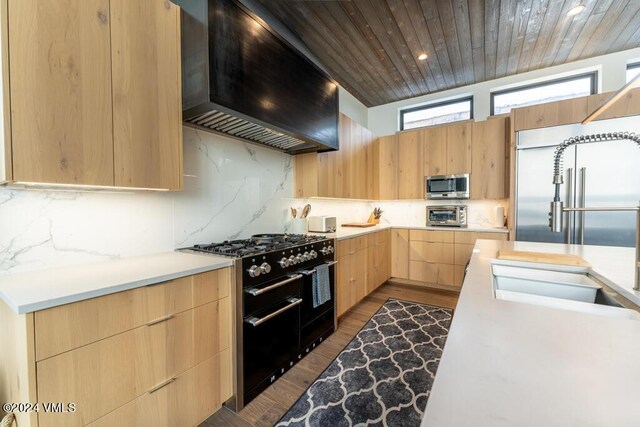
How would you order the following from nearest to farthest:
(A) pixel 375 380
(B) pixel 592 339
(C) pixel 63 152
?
(B) pixel 592 339, (C) pixel 63 152, (A) pixel 375 380

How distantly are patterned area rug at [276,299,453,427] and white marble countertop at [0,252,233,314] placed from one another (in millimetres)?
1000

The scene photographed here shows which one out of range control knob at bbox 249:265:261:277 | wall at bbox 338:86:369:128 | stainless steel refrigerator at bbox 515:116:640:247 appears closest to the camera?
range control knob at bbox 249:265:261:277

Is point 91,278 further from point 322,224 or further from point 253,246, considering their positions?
point 322,224

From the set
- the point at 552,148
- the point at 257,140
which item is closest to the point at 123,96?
the point at 257,140

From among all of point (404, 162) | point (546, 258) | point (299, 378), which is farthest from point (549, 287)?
point (404, 162)

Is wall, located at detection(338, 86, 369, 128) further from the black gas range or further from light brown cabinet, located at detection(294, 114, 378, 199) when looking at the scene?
the black gas range

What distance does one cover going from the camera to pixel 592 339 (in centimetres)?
58

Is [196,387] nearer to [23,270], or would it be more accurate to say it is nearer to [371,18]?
[23,270]

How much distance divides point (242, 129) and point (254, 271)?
109cm

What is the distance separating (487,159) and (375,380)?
3065 mm

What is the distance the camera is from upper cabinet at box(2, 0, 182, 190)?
3.20 ft

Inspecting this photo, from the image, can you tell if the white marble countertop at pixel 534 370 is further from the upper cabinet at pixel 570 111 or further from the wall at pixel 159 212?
the upper cabinet at pixel 570 111

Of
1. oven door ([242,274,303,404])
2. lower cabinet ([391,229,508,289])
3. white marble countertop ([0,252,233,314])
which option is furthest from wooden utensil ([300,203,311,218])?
lower cabinet ([391,229,508,289])

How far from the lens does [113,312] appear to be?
1028 millimetres
